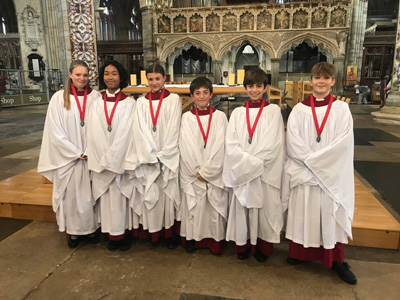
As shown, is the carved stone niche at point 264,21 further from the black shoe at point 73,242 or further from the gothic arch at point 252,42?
the black shoe at point 73,242

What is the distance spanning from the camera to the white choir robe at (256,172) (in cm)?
243

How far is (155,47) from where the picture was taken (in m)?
17.1

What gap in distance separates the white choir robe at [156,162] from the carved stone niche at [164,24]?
15.2 m

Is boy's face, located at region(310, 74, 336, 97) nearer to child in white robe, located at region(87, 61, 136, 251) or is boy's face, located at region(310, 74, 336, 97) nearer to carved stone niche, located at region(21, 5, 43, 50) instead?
child in white robe, located at region(87, 61, 136, 251)

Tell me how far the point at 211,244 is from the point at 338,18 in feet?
51.3

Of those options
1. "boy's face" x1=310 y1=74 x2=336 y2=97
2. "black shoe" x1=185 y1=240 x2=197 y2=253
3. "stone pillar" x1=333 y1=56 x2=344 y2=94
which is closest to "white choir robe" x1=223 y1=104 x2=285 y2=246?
"boy's face" x1=310 y1=74 x2=336 y2=97

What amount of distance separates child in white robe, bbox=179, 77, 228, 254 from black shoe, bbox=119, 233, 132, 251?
0.55 metres

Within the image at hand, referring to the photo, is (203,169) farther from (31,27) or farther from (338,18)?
(31,27)

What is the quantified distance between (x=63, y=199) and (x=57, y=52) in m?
20.3

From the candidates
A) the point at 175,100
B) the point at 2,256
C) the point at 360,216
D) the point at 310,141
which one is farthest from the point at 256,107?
the point at 2,256

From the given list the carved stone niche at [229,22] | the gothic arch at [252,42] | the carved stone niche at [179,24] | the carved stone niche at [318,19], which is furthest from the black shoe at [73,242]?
the carved stone niche at [318,19]

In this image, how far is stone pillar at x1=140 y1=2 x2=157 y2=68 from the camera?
54.6 feet

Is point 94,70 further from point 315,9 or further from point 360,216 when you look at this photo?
point 360,216

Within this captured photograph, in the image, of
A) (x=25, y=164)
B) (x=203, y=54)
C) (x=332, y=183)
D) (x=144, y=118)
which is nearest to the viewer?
(x=332, y=183)
